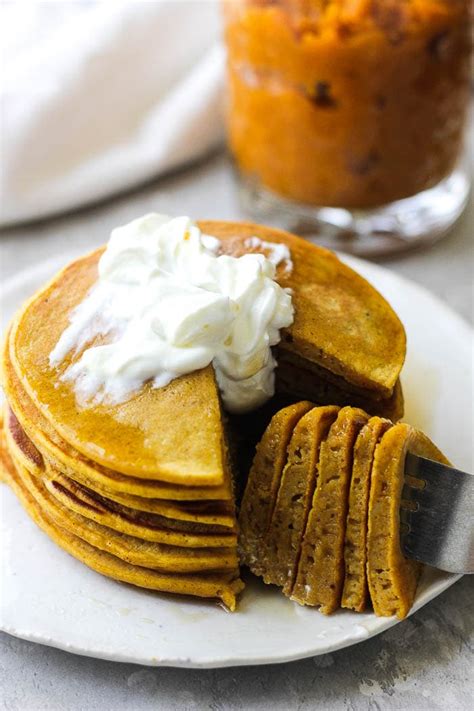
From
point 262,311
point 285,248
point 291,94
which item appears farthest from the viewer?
point 291,94

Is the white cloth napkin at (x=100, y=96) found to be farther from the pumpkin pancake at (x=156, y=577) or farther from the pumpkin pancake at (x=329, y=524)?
the pumpkin pancake at (x=329, y=524)

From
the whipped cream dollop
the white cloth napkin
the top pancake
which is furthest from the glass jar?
the whipped cream dollop

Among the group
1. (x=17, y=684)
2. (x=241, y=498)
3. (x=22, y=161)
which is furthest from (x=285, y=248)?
(x=22, y=161)

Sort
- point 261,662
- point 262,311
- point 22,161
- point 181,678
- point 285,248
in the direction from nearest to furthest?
point 261,662, point 181,678, point 262,311, point 285,248, point 22,161

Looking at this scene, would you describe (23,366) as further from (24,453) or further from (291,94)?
(291,94)

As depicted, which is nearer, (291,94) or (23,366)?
(23,366)

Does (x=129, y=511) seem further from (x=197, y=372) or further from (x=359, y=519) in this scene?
(x=359, y=519)
